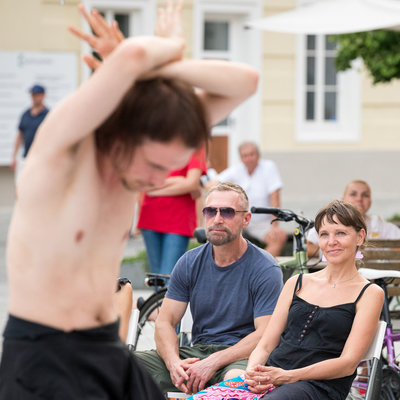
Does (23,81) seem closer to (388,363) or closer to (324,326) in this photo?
(388,363)

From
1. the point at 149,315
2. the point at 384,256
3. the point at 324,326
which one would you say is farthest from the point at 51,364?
the point at 384,256

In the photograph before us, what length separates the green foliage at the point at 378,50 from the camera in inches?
411

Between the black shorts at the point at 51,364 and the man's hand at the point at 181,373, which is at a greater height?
the black shorts at the point at 51,364

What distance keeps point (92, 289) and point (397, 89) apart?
1463 cm

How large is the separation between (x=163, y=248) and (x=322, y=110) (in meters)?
9.44

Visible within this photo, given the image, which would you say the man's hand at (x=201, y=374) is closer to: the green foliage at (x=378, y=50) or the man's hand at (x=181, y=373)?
the man's hand at (x=181, y=373)

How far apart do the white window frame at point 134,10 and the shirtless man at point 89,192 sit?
12653mm

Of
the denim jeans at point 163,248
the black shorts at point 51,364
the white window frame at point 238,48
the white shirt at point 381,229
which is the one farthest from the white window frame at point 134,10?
the black shorts at point 51,364

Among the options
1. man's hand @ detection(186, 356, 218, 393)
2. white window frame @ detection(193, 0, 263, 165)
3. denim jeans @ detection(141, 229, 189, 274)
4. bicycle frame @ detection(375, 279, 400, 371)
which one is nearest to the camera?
man's hand @ detection(186, 356, 218, 393)

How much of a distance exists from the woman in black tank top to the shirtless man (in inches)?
74.5

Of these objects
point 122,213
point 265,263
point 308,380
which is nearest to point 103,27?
point 122,213

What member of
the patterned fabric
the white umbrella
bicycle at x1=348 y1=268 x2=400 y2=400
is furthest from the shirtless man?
the white umbrella

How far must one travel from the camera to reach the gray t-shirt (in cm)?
481

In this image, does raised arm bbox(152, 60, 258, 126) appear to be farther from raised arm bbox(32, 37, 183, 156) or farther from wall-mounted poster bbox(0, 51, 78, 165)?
wall-mounted poster bbox(0, 51, 78, 165)
